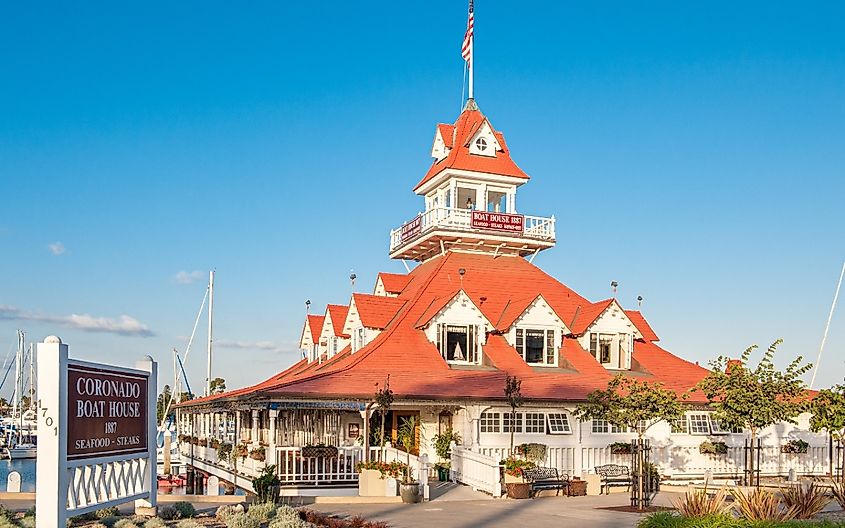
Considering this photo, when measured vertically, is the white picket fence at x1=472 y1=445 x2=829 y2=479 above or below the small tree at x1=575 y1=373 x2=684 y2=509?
below

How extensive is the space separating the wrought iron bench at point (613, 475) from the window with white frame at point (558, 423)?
1780 mm

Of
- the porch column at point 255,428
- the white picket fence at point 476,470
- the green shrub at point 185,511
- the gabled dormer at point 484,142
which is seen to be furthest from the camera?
the gabled dormer at point 484,142

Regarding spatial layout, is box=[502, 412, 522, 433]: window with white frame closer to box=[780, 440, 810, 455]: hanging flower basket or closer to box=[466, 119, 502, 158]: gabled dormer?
box=[780, 440, 810, 455]: hanging flower basket

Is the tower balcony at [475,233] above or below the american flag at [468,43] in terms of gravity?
below

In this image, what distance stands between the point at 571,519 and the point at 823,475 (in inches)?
659

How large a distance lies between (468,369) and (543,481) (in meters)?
5.86

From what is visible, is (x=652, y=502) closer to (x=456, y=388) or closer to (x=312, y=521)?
(x=456, y=388)

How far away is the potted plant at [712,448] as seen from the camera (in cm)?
Result: 3222

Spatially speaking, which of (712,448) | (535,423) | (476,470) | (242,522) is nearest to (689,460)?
(712,448)

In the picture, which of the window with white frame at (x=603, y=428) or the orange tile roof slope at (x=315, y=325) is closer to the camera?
the window with white frame at (x=603, y=428)

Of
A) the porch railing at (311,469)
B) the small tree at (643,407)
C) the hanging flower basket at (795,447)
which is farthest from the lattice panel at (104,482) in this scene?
the hanging flower basket at (795,447)

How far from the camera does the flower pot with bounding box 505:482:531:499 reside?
26.1 m

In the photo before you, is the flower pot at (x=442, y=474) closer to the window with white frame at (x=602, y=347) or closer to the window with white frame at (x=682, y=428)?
the window with white frame at (x=682, y=428)

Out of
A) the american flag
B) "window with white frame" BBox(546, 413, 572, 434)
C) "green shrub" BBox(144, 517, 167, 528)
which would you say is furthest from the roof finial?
"green shrub" BBox(144, 517, 167, 528)
